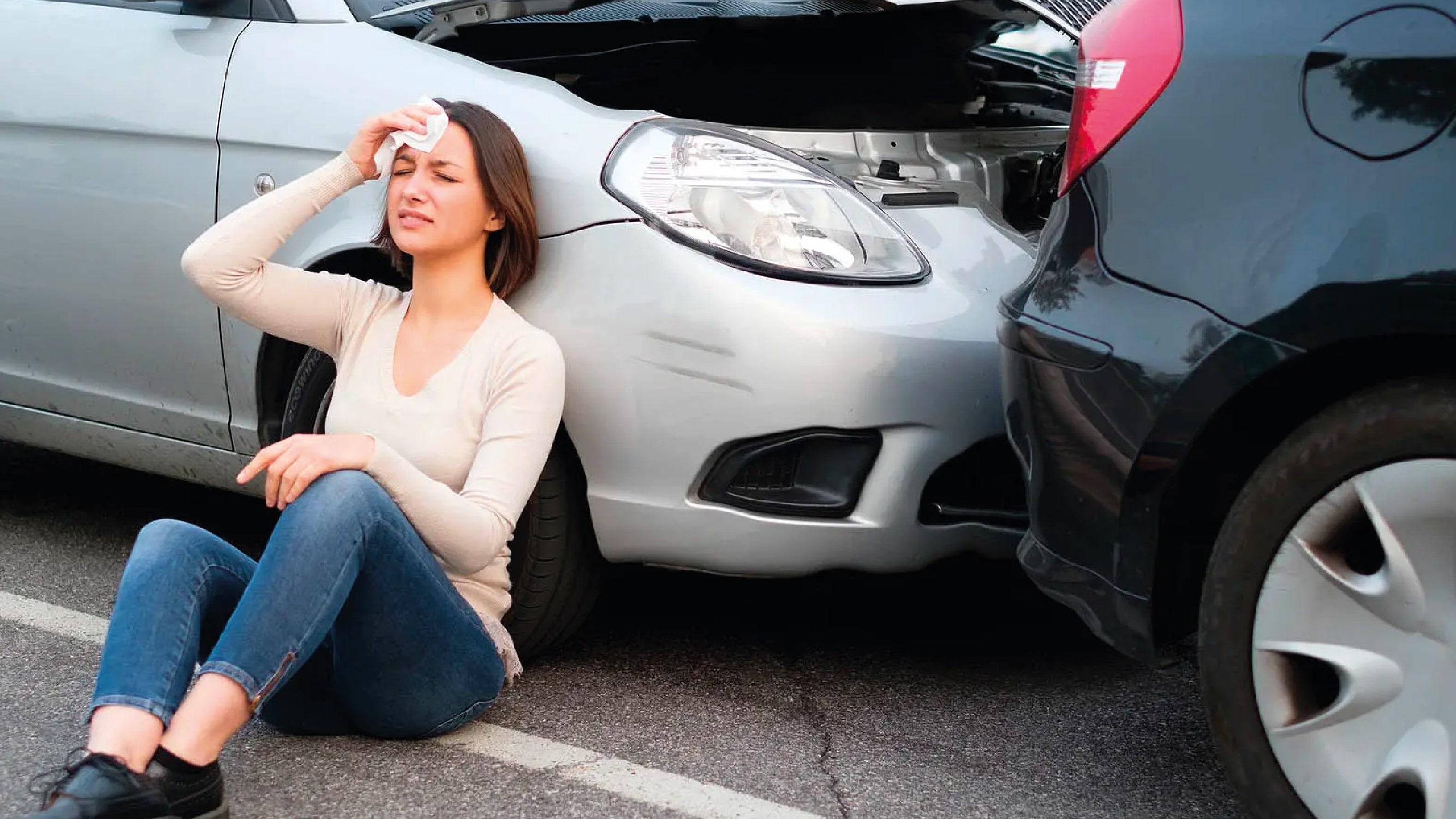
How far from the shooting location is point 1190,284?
2090mm

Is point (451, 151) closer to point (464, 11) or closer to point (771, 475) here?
point (464, 11)

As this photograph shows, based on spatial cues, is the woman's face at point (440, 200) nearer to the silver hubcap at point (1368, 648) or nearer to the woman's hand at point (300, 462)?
the woman's hand at point (300, 462)

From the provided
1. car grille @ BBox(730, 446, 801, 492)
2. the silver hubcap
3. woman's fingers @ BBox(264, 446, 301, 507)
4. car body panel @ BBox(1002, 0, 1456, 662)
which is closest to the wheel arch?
car body panel @ BBox(1002, 0, 1456, 662)

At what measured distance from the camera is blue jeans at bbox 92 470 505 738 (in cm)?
227

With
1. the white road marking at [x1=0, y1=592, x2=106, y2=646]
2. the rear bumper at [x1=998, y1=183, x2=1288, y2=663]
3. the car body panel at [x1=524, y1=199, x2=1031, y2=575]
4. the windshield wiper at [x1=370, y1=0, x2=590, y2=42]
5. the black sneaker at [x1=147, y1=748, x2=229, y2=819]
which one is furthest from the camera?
the white road marking at [x1=0, y1=592, x2=106, y2=646]

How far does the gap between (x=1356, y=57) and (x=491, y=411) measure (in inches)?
52.4

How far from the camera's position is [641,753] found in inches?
105

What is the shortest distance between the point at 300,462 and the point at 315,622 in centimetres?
22

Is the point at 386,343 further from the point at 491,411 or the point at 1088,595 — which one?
the point at 1088,595

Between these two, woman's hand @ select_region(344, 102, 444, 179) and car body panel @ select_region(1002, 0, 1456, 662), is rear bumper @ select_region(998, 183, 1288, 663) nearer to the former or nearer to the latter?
car body panel @ select_region(1002, 0, 1456, 662)

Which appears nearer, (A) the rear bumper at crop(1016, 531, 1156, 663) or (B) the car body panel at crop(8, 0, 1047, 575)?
(A) the rear bumper at crop(1016, 531, 1156, 663)

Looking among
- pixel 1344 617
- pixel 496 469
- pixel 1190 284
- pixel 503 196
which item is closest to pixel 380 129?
pixel 503 196

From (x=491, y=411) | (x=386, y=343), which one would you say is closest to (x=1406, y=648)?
(x=491, y=411)

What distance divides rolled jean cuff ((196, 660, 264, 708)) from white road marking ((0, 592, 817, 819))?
1.44 ft
